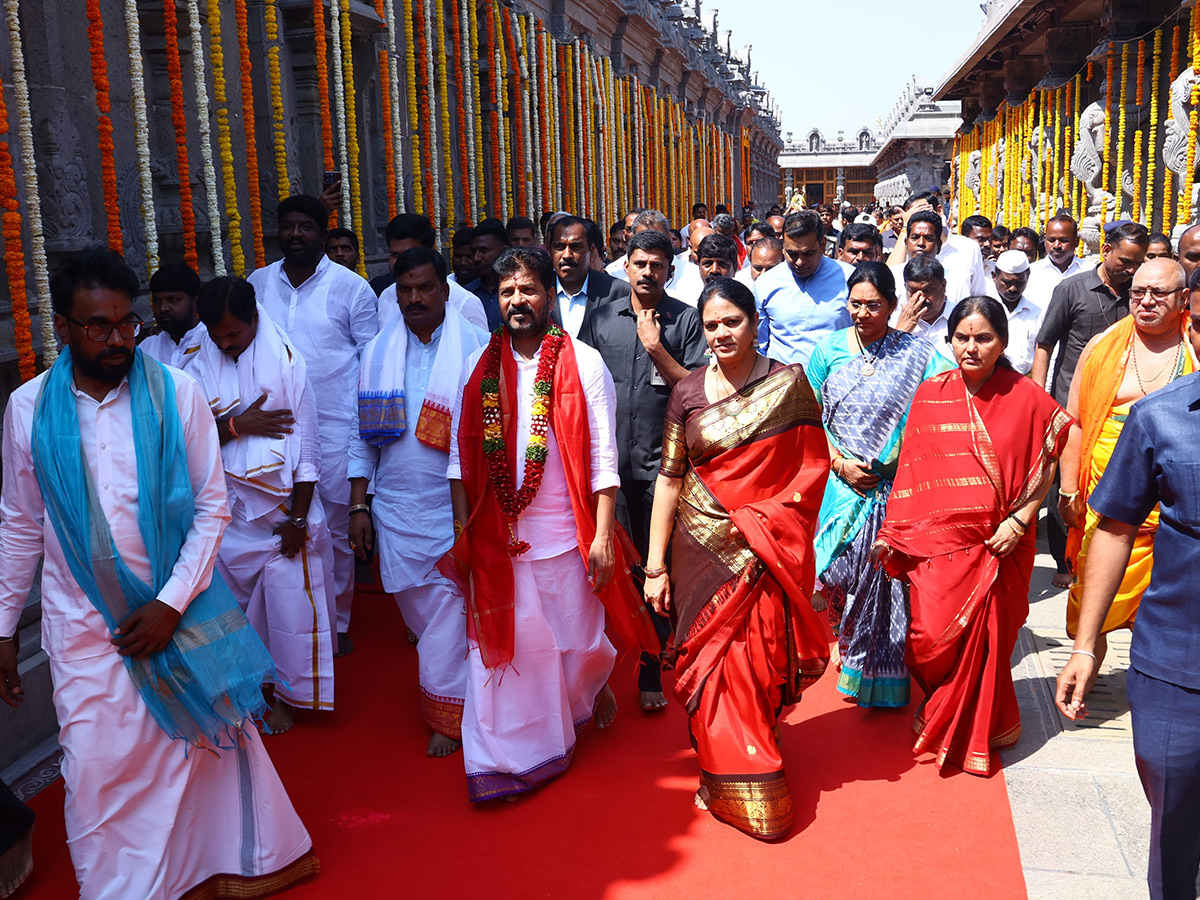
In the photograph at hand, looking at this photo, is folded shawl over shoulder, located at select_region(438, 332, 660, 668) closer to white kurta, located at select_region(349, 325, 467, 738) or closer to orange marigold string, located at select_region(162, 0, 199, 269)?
white kurta, located at select_region(349, 325, 467, 738)

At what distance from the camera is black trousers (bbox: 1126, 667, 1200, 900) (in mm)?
2303

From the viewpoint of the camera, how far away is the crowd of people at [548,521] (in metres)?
2.84

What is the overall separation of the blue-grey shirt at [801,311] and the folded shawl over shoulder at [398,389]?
2.09m

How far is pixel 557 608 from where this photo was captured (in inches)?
150

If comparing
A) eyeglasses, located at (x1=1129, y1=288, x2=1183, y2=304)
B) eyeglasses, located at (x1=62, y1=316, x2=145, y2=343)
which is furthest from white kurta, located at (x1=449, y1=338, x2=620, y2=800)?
eyeglasses, located at (x1=1129, y1=288, x2=1183, y2=304)

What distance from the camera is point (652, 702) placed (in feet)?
14.2

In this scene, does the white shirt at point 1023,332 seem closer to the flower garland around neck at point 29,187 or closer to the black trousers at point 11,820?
the flower garland around neck at point 29,187

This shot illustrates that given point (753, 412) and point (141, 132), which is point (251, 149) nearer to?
point (141, 132)

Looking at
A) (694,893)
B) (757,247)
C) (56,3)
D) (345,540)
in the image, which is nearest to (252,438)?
(345,540)

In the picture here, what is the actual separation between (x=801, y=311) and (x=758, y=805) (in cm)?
315

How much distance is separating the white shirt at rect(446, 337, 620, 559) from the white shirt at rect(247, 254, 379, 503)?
153 centimetres

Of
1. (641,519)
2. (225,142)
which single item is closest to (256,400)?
(641,519)

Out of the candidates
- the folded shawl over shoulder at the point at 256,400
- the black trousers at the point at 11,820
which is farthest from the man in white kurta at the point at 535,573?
the black trousers at the point at 11,820

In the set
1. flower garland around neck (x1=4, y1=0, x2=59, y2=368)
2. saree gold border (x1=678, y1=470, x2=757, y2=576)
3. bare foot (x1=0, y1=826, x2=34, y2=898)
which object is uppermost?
flower garland around neck (x1=4, y1=0, x2=59, y2=368)
